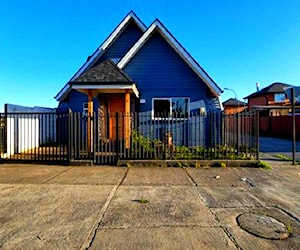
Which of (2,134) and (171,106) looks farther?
(171,106)

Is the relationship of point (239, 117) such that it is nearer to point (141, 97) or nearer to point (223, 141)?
point (223, 141)

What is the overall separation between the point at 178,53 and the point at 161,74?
1.36 m

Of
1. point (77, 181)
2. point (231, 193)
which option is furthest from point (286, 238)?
point (77, 181)

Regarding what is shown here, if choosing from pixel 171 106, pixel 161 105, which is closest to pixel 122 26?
pixel 161 105

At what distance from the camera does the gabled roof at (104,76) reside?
11000mm

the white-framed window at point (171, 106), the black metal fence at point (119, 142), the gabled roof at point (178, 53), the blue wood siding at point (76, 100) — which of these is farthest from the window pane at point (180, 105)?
the blue wood siding at point (76, 100)

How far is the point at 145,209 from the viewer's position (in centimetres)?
514

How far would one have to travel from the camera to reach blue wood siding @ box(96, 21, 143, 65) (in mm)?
16109

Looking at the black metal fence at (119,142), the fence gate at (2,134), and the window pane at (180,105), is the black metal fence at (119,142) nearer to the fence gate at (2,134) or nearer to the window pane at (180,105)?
the fence gate at (2,134)

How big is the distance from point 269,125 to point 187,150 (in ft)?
77.1

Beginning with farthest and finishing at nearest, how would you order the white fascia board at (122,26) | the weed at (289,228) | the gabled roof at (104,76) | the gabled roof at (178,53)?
the white fascia board at (122,26)
the gabled roof at (178,53)
the gabled roof at (104,76)
the weed at (289,228)

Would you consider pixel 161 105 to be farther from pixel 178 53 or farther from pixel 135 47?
pixel 135 47

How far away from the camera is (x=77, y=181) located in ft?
→ 24.4

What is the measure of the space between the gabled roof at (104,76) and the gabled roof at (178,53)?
6.14ft
